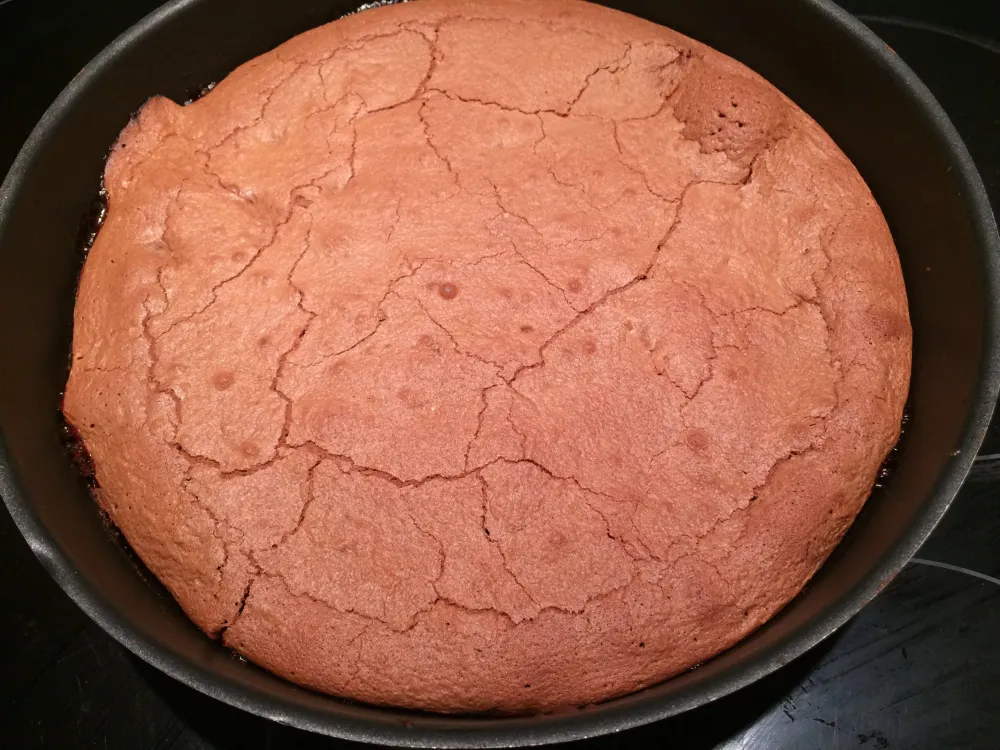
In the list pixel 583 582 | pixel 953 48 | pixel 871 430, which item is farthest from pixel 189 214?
pixel 953 48

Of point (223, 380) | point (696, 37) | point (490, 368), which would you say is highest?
point (696, 37)

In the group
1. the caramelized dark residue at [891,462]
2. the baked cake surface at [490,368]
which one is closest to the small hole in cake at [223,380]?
the baked cake surface at [490,368]

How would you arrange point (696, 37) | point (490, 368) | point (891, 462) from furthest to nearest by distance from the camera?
1. point (696, 37)
2. point (891, 462)
3. point (490, 368)

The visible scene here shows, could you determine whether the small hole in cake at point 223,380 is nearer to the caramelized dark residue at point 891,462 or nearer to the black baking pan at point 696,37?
the black baking pan at point 696,37

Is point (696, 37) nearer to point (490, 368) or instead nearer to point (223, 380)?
point (490, 368)

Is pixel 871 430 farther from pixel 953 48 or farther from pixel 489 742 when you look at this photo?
pixel 953 48

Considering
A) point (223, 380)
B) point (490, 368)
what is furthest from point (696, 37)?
point (223, 380)

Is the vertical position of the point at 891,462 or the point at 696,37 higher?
the point at 696,37
